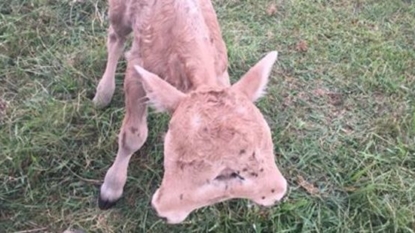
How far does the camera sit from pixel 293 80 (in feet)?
16.5

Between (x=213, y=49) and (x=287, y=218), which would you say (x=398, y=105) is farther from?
(x=213, y=49)

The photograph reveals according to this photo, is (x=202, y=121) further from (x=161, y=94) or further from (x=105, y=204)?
(x=105, y=204)

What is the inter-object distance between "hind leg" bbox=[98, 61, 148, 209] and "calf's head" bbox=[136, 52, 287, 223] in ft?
2.87

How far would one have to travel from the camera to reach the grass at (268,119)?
13.4ft

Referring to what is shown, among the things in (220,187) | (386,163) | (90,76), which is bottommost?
(386,163)

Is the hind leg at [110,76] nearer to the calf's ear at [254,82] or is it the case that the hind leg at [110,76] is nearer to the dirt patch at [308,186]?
the dirt patch at [308,186]

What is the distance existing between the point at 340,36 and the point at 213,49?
2.29 meters

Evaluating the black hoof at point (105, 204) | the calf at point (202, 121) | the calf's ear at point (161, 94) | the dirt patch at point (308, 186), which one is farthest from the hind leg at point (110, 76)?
the calf's ear at point (161, 94)

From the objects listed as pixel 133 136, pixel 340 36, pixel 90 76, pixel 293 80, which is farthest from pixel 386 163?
pixel 90 76

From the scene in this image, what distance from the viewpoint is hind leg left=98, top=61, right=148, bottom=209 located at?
3.72 m

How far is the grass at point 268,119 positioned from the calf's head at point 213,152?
1.24 meters

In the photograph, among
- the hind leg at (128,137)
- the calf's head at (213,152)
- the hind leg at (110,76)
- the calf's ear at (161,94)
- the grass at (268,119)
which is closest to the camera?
the calf's head at (213,152)

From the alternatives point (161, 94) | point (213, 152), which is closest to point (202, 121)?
point (213, 152)

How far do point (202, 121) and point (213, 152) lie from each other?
0.41ft
